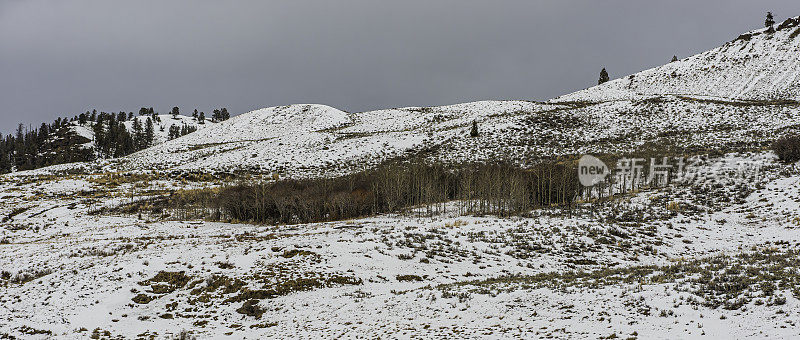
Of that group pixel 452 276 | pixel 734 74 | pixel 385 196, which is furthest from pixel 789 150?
pixel 734 74

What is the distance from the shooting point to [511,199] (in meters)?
36.6

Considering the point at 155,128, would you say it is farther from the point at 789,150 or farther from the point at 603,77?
the point at 789,150

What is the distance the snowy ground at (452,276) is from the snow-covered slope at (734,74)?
60.1 metres

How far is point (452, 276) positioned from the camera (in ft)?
65.1

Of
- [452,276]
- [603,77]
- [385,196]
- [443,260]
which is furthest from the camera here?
[603,77]

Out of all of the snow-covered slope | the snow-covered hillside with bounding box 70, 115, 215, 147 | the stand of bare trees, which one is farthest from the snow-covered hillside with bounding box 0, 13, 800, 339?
the snow-covered hillside with bounding box 70, 115, 215, 147

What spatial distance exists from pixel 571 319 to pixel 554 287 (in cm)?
334

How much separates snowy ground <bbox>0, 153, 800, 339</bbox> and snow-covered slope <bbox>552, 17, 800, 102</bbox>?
6014cm

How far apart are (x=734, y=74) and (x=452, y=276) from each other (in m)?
104

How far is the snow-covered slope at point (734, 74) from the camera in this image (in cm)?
7719

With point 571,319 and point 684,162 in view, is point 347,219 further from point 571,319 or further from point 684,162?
point 684,162

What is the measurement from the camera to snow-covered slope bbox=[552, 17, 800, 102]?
253 feet

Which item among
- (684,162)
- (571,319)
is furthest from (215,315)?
(684,162)

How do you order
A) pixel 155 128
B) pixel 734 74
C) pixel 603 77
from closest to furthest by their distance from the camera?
pixel 734 74 → pixel 603 77 → pixel 155 128
